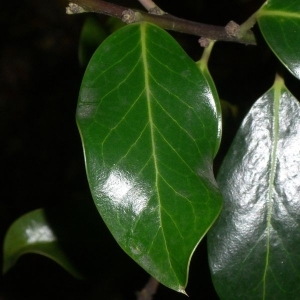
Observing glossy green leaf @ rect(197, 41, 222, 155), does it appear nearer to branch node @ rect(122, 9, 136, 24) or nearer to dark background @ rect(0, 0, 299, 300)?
branch node @ rect(122, 9, 136, 24)

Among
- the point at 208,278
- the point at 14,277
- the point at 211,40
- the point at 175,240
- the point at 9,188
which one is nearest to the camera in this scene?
the point at 175,240

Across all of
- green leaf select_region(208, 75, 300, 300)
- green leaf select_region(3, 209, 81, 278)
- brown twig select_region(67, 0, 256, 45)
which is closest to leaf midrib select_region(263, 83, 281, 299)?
green leaf select_region(208, 75, 300, 300)

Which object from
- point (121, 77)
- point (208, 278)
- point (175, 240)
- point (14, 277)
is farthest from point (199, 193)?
point (14, 277)

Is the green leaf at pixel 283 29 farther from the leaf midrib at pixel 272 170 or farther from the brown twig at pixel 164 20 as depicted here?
the leaf midrib at pixel 272 170

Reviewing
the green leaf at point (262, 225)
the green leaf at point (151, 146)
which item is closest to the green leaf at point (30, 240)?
the green leaf at point (262, 225)

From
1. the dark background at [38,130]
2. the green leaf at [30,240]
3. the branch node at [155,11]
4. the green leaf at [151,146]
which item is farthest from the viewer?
the dark background at [38,130]

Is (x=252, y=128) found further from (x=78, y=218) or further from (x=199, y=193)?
(x=78, y=218)

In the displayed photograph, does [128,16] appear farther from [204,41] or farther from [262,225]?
[262,225]

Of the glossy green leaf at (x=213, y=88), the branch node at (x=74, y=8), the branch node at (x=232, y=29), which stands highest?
the branch node at (x=232, y=29)
